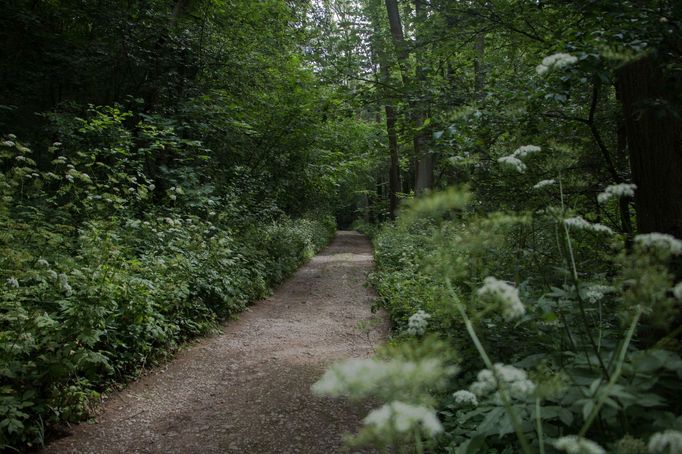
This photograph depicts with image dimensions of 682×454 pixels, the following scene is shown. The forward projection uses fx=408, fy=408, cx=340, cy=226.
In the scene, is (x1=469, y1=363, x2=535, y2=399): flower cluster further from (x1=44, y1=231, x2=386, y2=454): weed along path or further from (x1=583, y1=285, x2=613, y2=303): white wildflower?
(x1=44, y1=231, x2=386, y2=454): weed along path

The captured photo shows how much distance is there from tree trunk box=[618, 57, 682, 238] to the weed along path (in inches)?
110

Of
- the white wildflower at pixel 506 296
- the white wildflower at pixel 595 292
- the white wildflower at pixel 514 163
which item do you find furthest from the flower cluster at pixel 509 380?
the white wildflower at pixel 514 163

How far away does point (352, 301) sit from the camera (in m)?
10.0

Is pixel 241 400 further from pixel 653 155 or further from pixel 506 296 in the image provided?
pixel 653 155

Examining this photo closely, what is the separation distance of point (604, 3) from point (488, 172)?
2.12 m

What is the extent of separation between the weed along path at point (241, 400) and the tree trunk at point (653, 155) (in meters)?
2.78

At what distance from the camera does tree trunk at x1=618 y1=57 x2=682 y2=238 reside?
3109mm

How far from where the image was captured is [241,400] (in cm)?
480

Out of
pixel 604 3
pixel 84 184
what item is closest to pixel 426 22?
pixel 604 3

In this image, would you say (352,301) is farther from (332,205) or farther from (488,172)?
Answer: (332,205)

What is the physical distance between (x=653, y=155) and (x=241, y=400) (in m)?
4.74

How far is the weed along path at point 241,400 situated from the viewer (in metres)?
3.87

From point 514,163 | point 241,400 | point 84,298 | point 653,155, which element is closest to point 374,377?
point 514,163

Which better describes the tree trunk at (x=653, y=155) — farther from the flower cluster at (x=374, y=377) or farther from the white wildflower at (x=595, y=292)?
the flower cluster at (x=374, y=377)
